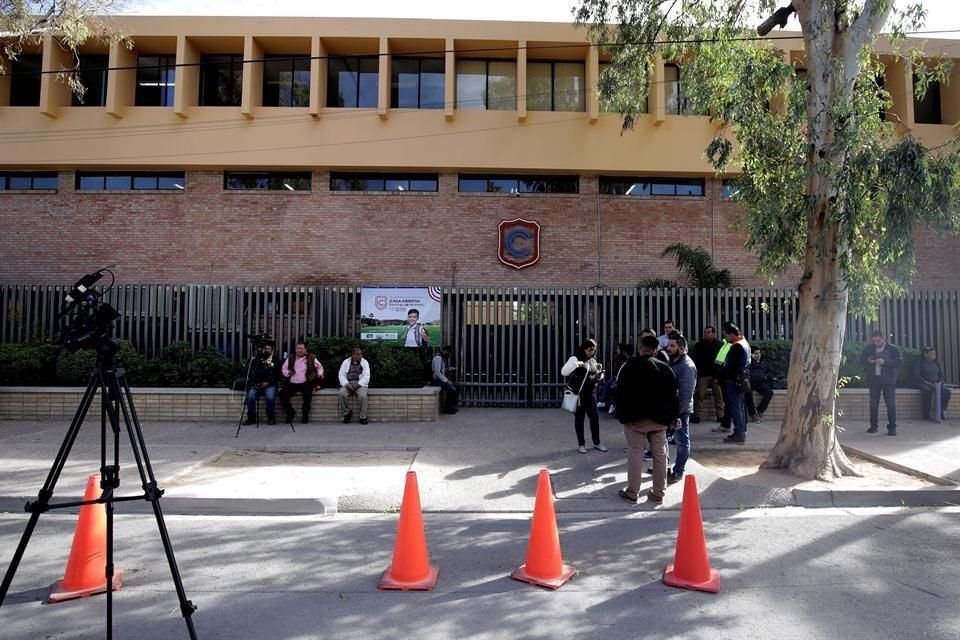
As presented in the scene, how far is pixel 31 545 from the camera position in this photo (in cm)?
520

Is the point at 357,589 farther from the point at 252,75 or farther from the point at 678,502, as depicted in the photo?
the point at 252,75

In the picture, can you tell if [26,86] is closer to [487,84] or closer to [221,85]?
[221,85]

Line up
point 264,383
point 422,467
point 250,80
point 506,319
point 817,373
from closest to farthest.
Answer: point 817,373 → point 422,467 → point 264,383 → point 506,319 → point 250,80

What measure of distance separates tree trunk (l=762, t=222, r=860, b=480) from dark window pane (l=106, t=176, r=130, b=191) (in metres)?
17.0

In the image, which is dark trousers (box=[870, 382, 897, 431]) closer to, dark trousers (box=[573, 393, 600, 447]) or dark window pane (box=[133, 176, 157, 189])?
dark trousers (box=[573, 393, 600, 447])

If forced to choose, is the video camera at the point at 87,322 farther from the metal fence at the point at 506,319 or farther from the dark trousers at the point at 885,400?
the dark trousers at the point at 885,400

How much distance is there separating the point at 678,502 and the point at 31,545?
603 cm

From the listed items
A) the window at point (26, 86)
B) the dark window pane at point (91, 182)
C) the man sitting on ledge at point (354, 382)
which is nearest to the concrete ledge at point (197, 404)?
the man sitting on ledge at point (354, 382)

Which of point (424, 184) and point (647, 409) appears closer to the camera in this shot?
point (647, 409)

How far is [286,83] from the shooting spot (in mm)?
17469

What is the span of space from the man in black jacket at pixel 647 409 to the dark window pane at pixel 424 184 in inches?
456

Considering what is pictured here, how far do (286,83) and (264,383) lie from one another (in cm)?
1016

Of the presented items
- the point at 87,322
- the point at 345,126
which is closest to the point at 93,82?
the point at 345,126

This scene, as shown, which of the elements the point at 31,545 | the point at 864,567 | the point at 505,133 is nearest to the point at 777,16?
the point at 864,567
